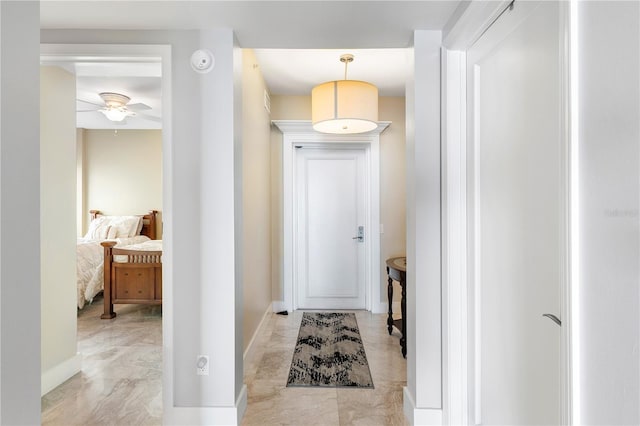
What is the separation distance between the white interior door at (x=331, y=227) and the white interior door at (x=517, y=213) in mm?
2580

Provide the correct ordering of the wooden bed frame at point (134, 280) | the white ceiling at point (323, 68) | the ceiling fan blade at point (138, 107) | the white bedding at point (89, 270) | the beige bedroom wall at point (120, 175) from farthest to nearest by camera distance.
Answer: the beige bedroom wall at point (120, 175) < the ceiling fan blade at point (138, 107) < the white bedding at point (89, 270) < the wooden bed frame at point (134, 280) < the white ceiling at point (323, 68)

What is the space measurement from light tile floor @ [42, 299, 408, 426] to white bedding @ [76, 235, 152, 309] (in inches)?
30.8

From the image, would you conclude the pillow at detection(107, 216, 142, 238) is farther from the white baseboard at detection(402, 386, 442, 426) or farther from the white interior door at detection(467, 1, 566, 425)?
the white interior door at detection(467, 1, 566, 425)

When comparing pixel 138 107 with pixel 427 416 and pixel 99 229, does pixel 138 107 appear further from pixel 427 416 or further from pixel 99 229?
pixel 427 416

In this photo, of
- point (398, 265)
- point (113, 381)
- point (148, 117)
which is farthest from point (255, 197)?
point (148, 117)

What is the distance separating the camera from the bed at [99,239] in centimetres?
420

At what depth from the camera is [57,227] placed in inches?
97.7

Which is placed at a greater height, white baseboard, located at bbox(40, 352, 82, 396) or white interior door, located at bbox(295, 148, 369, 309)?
white interior door, located at bbox(295, 148, 369, 309)

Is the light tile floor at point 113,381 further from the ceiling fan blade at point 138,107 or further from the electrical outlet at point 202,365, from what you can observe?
the ceiling fan blade at point 138,107

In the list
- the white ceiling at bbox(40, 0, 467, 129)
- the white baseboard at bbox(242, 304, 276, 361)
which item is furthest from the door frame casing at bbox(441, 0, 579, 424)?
the white baseboard at bbox(242, 304, 276, 361)

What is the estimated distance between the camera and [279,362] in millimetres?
2822

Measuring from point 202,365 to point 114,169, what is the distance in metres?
5.53

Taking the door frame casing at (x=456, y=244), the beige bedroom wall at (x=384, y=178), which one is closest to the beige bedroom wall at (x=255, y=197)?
the beige bedroom wall at (x=384, y=178)

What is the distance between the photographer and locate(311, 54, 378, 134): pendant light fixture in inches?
113
